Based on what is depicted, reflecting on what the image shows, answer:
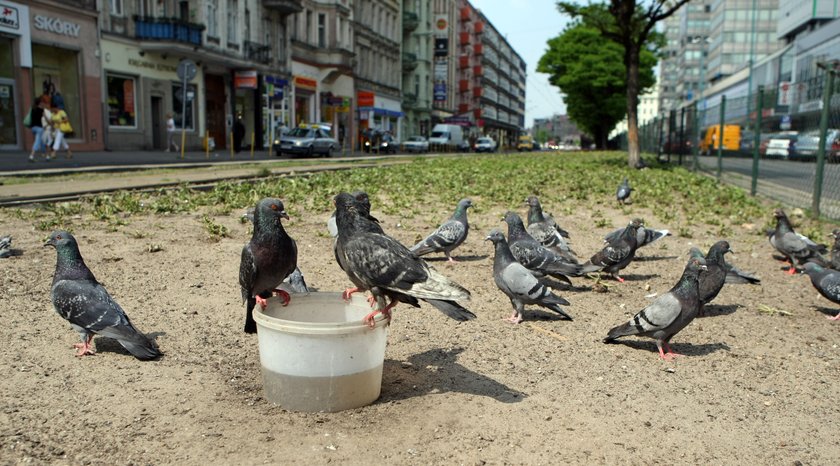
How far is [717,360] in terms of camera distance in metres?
4.58

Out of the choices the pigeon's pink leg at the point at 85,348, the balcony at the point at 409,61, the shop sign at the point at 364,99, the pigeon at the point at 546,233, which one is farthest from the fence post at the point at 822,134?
the balcony at the point at 409,61

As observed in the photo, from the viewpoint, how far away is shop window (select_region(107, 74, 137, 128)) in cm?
2772

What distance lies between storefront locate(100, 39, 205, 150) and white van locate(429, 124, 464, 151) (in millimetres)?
27261

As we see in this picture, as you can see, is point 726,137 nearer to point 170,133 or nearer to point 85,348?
point 85,348

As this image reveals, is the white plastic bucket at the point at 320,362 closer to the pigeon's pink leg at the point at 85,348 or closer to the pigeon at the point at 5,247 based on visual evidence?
the pigeon's pink leg at the point at 85,348

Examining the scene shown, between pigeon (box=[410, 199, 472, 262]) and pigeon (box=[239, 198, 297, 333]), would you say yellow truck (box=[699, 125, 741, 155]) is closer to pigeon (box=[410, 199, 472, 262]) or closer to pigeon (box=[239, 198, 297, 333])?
pigeon (box=[410, 199, 472, 262])

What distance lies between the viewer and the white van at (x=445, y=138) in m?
56.6

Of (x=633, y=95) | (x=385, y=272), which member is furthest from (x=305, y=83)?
(x=385, y=272)

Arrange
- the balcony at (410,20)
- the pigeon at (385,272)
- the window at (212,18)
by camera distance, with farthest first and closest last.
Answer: the balcony at (410,20), the window at (212,18), the pigeon at (385,272)

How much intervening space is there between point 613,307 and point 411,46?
67.8 metres

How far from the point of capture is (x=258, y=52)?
38000mm

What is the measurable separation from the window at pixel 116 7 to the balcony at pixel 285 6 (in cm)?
1227

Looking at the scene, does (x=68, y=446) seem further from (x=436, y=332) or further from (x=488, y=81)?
(x=488, y=81)

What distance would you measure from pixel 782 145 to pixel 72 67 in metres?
24.3
